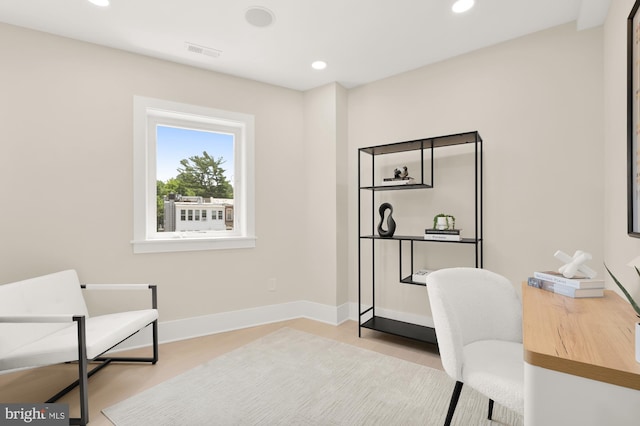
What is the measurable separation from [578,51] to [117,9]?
3278 millimetres

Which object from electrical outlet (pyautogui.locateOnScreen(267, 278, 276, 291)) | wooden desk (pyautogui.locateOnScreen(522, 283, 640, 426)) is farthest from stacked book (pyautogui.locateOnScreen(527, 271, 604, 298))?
electrical outlet (pyautogui.locateOnScreen(267, 278, 276, 291))

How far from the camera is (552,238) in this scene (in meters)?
2.42

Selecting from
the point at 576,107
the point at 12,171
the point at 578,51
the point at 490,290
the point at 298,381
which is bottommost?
the point at 298,381

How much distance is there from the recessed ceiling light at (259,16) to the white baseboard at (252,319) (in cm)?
258

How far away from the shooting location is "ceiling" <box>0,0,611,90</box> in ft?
7.09

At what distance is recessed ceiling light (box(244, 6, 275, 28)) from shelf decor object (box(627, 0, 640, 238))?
2003mm

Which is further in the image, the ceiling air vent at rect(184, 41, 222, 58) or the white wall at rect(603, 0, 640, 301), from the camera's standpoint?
the ceiling air vent at rect(184, 41, 222, 58)

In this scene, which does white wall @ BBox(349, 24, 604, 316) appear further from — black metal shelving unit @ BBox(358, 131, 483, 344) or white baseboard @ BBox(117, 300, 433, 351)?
white baseboard @ BBox(117, 300, 433, 351)

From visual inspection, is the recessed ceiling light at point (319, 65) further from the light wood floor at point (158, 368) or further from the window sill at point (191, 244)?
the light wood floor at point (158, 368)

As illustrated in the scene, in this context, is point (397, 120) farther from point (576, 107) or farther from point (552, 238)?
point (552, 238)

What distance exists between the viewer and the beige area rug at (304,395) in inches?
70.1

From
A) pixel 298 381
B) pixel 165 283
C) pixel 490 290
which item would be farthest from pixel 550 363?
pixel 165 283

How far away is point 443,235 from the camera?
264 cm

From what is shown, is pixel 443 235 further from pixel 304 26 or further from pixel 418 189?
pixel 304 26
